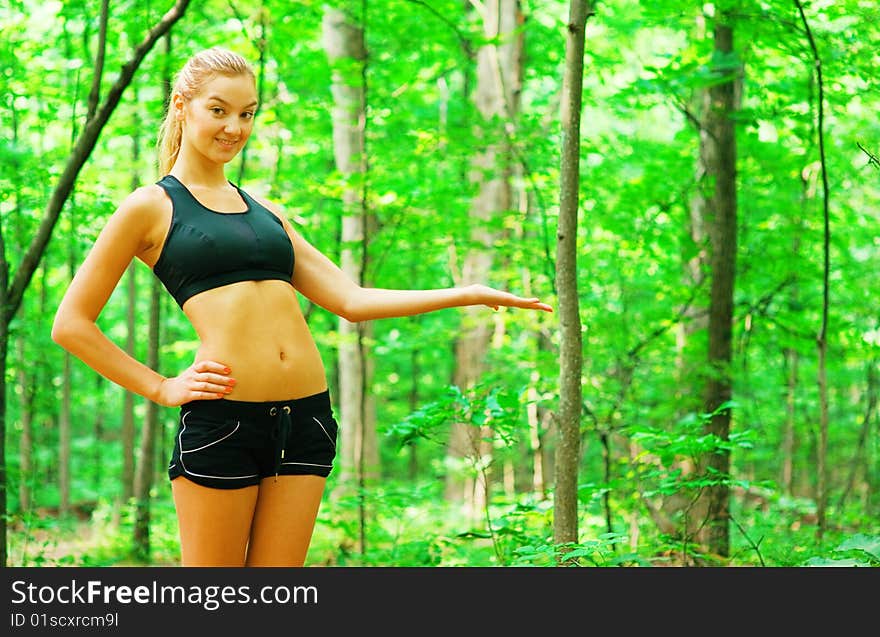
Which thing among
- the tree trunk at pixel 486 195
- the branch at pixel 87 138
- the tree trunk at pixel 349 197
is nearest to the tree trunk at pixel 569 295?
the branch at pixel 87 138

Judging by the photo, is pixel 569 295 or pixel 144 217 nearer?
pixel 144 217

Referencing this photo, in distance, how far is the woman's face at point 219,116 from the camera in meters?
2.25

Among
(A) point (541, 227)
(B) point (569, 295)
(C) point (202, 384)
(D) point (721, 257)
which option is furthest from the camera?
(A) point (541, 227)

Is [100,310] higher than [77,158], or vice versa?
[77,158]

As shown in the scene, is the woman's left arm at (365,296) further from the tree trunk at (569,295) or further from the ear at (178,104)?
the tree trunk at (569,295)

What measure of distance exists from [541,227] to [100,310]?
5.74 metres

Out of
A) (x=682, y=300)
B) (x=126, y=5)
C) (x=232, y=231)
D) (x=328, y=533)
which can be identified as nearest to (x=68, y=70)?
(x=126, y=5)

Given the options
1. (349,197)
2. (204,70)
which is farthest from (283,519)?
(349,197)

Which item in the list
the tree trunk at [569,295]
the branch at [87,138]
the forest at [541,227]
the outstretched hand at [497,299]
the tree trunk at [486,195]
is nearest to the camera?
the outstretched hand at [497,299]

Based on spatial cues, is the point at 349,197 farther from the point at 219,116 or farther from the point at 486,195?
the point at 219,116

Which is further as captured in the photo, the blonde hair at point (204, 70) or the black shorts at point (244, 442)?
the blonde hair at point (204, 70)

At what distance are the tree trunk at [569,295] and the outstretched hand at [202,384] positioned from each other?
1613 millimetres

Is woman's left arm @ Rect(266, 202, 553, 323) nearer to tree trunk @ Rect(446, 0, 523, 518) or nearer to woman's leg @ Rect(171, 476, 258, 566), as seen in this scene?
woman's leg @ Rect(171, 476, 258, 566)

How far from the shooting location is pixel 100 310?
7.09ft
